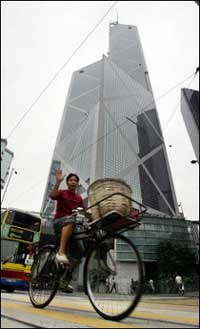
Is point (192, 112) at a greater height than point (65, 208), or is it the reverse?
point (192, 112)

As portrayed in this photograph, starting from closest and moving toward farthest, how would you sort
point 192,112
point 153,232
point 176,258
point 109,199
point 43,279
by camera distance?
point 109,199, point 43,279, point 153,232, point 176,258, point 192,112

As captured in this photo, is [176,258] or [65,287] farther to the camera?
[176,258]

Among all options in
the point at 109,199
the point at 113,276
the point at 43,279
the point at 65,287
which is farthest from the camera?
the point at 43,279

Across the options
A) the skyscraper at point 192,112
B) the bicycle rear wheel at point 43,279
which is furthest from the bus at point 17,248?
the skyscraper at point 192,112

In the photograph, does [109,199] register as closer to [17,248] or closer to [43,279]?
[17,248]

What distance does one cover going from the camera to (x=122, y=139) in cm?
197

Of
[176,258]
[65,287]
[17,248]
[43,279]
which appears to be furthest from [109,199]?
[176,258]

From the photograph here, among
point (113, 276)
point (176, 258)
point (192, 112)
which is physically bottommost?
point (176, 258)

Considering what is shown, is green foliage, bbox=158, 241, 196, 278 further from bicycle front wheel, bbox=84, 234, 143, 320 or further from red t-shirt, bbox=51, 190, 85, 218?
red t-shirt, bbox=51, 190, 85, 218

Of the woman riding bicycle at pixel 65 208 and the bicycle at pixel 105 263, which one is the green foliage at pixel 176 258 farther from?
the woman riding bicycle at pixel 65 208

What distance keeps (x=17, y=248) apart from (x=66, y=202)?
447mm

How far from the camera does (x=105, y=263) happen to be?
146cm

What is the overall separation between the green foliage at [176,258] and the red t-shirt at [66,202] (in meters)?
27.6

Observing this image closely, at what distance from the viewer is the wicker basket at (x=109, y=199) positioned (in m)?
1.10
